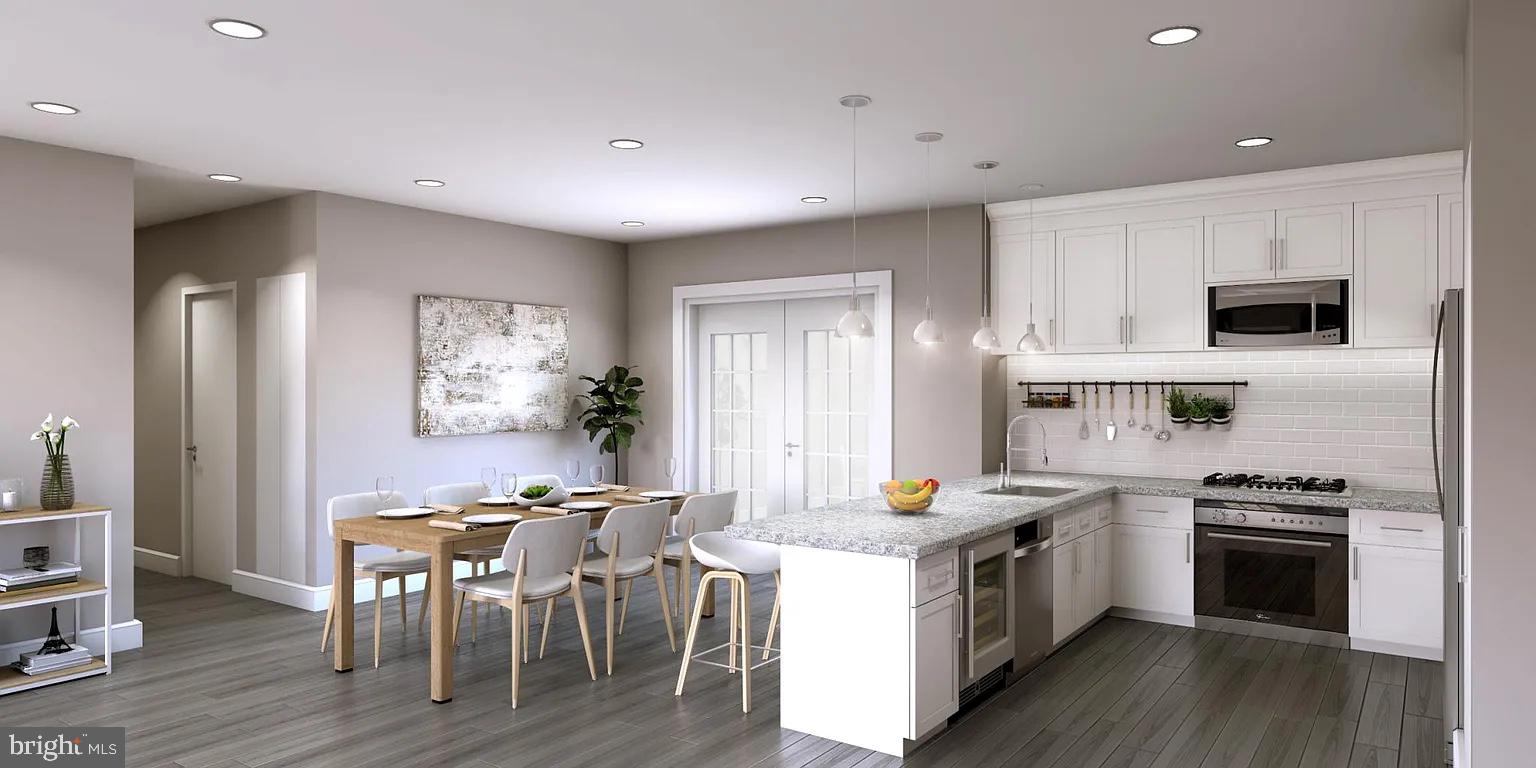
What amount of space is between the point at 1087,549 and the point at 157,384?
22.5 ft

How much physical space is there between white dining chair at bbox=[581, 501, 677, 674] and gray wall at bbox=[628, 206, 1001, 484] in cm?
214

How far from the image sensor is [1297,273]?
536 centimetres

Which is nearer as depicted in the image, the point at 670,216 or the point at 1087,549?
the point at 1087,549

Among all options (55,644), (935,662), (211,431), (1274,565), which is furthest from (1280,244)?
(211,431)

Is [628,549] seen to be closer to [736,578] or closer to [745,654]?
[736,578]

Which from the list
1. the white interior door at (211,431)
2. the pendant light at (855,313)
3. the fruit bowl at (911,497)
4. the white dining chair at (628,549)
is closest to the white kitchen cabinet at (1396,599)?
the fruit bowl at (911,497)

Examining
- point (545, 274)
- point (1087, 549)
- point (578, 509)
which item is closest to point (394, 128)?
point (578, 509)

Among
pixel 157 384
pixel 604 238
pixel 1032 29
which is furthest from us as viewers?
pixel 604 238

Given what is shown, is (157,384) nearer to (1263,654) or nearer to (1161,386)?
(1161,386)

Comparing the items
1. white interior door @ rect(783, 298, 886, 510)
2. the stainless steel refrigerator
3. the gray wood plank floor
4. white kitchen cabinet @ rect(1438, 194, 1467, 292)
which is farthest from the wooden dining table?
white kitchen cabinet @ rect(1438, 194, 1467, 292)

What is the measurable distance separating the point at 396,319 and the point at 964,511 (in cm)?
411

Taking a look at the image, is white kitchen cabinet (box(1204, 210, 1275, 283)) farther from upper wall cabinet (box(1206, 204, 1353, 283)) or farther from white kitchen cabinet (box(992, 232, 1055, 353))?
white kitchen cabinet (box(992, 232, 1055, 353))

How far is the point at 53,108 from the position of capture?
418 cm

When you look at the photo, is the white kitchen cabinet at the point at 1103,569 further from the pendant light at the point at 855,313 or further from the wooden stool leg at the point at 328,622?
the wooden stool leg at the point at 328,622
